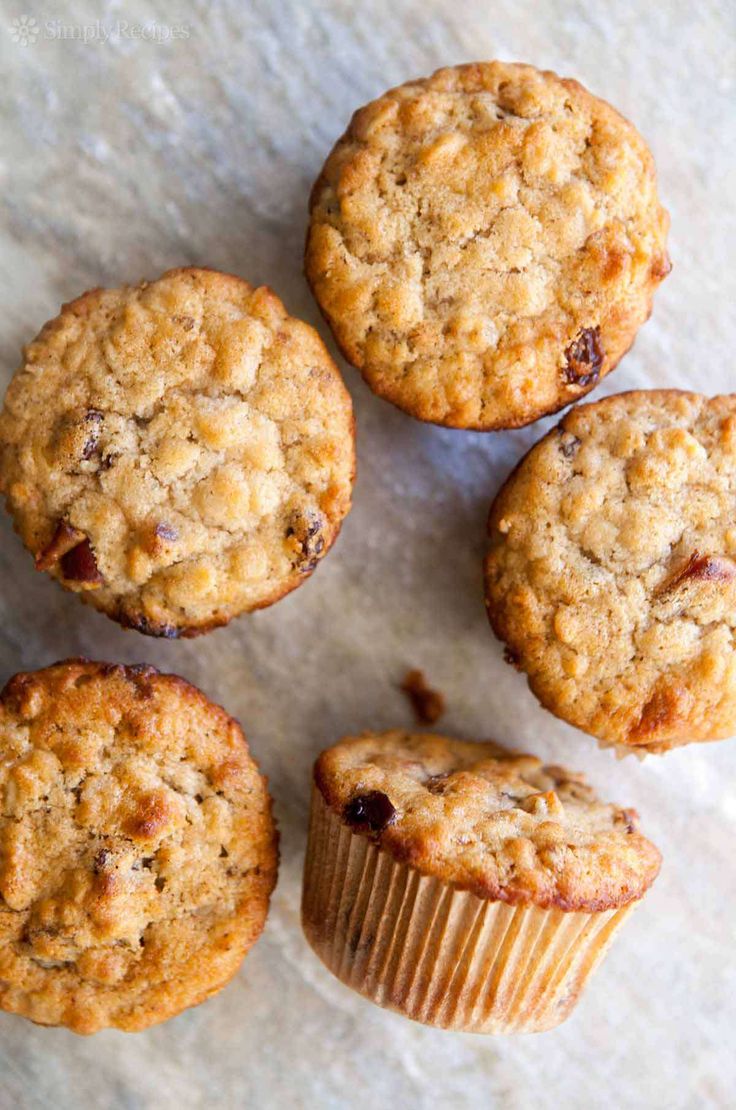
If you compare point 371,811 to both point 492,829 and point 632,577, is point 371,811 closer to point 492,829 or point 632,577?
point 492,829

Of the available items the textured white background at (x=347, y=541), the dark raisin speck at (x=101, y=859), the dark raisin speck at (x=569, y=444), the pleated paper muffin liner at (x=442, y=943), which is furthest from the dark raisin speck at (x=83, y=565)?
the dark raisin speck at (x=569, y=444)

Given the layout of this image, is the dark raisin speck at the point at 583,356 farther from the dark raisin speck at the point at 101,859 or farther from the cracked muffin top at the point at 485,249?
the dark raisin speck at the point at 101,859

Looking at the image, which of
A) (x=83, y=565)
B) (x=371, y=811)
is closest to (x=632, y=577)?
(x=371, y=811)

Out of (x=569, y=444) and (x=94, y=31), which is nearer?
(x=569, y=444)

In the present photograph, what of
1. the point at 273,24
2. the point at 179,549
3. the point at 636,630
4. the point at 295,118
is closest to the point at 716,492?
the point at 636,630

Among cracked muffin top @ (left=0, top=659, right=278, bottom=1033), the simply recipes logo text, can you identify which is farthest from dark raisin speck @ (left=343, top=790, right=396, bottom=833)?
the simply recipes logo text

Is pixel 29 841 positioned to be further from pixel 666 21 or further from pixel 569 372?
pixel 666 21

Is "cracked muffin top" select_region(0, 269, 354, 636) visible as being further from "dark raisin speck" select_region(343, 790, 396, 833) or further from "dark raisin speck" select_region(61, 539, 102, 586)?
"dark raisin speck" select_region(343, 790, 396, 833)

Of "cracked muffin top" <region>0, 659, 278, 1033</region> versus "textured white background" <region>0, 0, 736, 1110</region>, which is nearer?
"cracked muffin top" <region>0, 659, 278, 1033</region>
